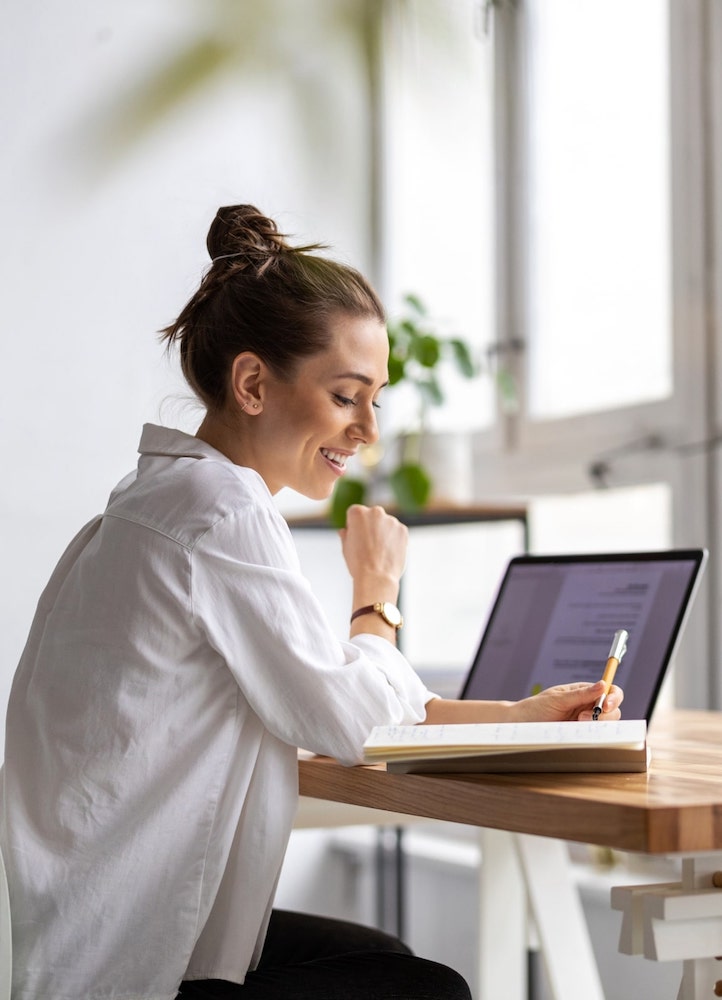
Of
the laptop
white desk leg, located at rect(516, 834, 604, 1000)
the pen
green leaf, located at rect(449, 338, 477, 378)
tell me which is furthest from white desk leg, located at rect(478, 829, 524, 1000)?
green leaf, located at rect(449, 338, 477, 378)

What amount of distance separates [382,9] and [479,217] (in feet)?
2.01

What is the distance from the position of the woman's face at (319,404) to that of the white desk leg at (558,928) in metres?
0.59

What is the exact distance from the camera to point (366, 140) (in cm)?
304

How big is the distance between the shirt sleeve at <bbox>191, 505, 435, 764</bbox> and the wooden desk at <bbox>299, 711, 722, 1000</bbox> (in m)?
0.05

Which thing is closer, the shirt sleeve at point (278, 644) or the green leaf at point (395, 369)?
the shirt sleeve at point (278, 644)

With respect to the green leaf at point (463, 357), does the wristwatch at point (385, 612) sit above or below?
below

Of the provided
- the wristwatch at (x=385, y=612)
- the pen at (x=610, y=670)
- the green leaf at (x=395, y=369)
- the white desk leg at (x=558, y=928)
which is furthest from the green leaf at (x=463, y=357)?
the pen at (x=610, y=670)

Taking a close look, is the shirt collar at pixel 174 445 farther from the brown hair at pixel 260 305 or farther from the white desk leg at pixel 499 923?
the white desk leg at pixel 499 923

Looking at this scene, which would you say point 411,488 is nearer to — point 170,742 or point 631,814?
point 170,742

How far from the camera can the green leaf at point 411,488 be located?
2342 mm

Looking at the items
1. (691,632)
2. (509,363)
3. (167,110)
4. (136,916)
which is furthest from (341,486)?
(136,916)

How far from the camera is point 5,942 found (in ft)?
3.11

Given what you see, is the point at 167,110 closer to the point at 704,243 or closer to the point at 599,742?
the point at 704,243

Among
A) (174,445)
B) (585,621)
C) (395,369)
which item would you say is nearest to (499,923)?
(585,621)
